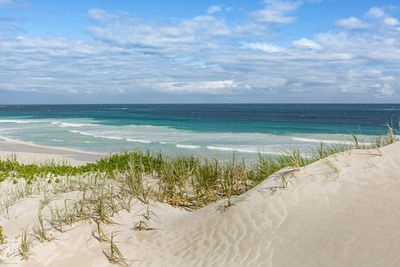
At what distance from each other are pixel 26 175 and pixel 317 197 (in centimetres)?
837

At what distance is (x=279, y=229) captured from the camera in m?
4.95

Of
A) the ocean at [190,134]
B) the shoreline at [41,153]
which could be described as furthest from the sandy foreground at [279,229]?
the shoreline at [41,153]

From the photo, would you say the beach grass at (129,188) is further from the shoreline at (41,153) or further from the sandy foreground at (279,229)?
the shoreline at (41,153)

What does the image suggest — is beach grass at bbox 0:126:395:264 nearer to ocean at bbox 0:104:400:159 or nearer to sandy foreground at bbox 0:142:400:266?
sandy foreground at bbox 0:142:400:266

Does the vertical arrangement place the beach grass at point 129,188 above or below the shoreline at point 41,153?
above

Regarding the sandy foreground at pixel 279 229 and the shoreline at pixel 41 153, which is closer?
the sandy foreground at pixel 279 229

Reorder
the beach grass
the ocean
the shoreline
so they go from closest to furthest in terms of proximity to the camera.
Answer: the beach grass, the shoreline, the ocean

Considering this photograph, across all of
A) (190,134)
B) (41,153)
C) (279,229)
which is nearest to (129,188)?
(279,229)

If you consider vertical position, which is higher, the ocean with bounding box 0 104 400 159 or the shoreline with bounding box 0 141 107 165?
the ocean with bounding box 0 104 400 159

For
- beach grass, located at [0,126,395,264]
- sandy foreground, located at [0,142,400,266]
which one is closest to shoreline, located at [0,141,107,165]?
beach grass, located at [0,126,395,264]

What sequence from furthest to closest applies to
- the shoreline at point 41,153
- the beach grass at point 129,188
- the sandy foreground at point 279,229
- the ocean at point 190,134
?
the ocean at point 190,134, the shoreline at point 41,153, the beach grass at point 129,188, the sandy foreground at point 279,229

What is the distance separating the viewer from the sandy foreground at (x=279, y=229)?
4.27 metres

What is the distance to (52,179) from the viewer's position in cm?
957

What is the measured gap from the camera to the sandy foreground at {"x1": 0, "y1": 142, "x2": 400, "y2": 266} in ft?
14.0
